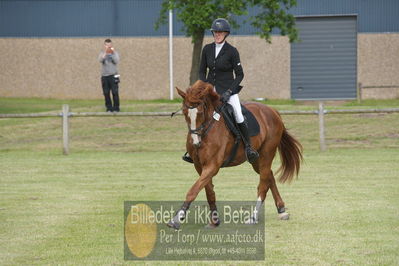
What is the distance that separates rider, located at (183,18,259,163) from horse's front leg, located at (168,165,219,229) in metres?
0.65

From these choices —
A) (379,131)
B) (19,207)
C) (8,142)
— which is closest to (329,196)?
(19,207)

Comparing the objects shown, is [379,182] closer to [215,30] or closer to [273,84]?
[215,30]

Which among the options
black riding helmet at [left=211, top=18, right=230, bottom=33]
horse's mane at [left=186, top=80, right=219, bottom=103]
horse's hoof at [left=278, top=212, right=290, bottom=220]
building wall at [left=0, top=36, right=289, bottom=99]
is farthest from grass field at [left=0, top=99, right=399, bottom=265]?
building wall at [left=0, top=36, right=289, bottom=99]

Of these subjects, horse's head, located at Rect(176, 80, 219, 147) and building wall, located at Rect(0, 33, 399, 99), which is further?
building wall, located at Rect(0, 33, 399, 99)

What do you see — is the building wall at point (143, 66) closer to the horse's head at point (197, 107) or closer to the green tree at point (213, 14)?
the green tree at point (213, 14)

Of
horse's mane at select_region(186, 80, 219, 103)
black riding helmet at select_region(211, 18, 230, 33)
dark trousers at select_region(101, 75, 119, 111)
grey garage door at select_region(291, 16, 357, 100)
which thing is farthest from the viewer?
grey garage door at select_region(291, 16, 357, 100)

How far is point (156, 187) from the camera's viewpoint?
15.3 m

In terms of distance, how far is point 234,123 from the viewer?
35.4 ft

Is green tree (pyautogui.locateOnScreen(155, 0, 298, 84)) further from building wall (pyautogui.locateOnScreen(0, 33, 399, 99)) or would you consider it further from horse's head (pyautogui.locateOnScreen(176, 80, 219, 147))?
horse's head (pyautogui.locateOnScreen(176, 80, 219, 147))

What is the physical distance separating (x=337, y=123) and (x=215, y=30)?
52.2 feet

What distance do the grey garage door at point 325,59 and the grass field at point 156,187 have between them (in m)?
13.7

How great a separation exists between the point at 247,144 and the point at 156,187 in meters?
4.65

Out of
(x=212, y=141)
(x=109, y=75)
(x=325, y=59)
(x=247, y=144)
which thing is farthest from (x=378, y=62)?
(x=212, y=141)

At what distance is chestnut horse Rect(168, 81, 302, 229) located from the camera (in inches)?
387
